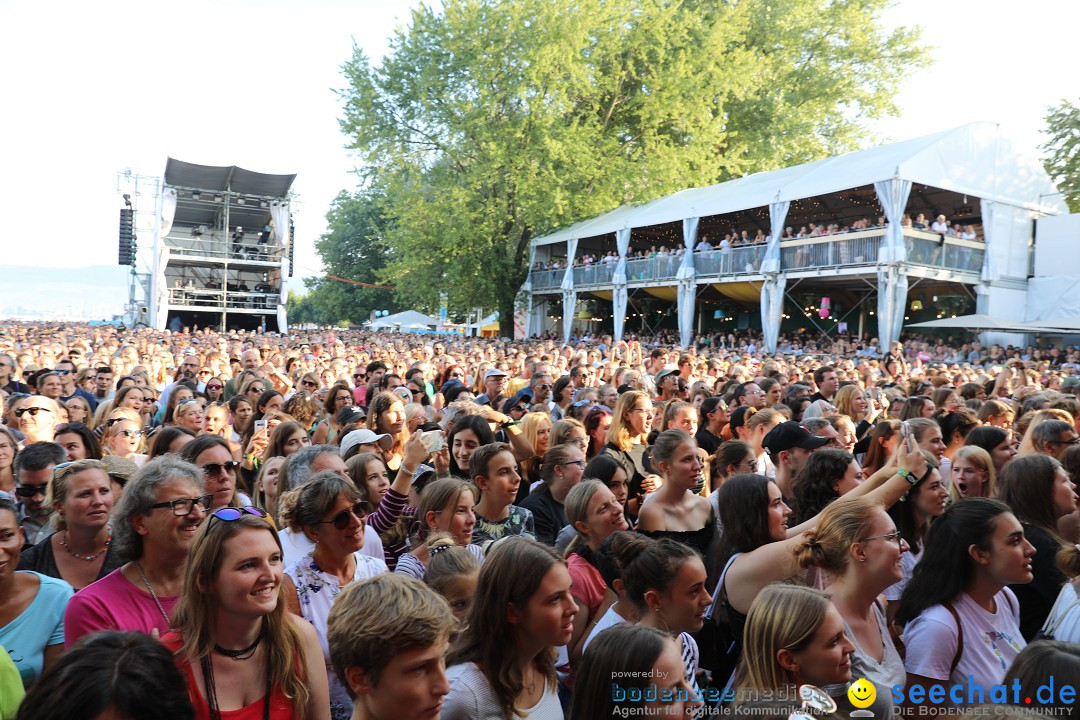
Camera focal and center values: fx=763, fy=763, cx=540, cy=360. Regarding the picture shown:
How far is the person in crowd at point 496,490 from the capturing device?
13.6 ft

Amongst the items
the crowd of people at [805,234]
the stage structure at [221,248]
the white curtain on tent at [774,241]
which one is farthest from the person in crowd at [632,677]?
the stage structure at [221,248]

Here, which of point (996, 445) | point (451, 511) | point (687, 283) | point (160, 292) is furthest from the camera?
point (687, 283)

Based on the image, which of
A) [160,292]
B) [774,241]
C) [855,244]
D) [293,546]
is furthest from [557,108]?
[293,546]

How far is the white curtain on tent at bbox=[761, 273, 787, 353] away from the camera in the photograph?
76.6 ft

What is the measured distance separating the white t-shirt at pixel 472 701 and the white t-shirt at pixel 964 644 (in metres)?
1.39

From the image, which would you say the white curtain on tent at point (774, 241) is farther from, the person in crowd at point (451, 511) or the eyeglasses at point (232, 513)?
the eyeglasses at point (232, 513)

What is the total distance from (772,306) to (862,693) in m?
22.3

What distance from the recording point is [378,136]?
3142 cm

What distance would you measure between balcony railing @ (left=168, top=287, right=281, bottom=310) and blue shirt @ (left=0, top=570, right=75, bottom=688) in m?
26.7

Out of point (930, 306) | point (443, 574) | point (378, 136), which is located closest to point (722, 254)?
point (930, 306)

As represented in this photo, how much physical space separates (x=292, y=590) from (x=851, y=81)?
4079 centimetres

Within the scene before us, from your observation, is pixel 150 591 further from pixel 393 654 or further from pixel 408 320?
pixel 408 320

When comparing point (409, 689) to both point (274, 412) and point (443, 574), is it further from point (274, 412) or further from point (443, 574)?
point (274, 412)

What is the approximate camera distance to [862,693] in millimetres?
2510
